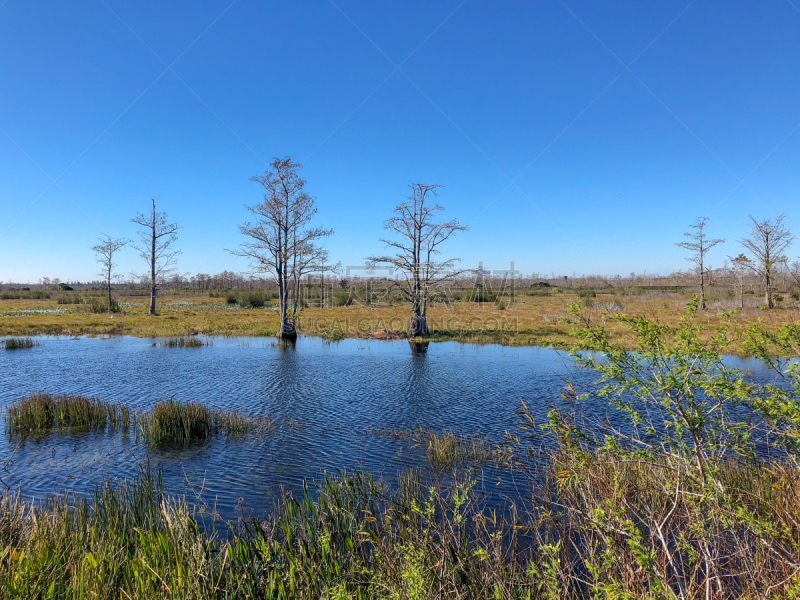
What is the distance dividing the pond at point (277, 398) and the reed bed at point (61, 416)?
0.73m

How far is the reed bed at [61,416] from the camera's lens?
12672 millimetres

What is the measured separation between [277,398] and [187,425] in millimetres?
4477

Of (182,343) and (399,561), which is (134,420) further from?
(182,343)

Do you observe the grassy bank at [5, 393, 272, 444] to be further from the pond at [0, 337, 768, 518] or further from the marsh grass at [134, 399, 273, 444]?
the pond at [0, 337, 768, 518]

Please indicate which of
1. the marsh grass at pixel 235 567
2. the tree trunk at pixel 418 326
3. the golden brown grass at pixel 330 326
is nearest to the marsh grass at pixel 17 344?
the golden brown grass at pixel 330 326

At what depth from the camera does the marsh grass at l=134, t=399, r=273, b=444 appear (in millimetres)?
11953

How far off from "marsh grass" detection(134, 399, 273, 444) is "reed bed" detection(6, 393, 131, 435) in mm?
652

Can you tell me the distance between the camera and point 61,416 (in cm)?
1321

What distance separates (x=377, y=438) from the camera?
12.1m

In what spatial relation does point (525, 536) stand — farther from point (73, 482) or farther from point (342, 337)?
point (342, 337)

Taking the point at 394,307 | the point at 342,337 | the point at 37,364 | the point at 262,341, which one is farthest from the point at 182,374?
the point at 394,307

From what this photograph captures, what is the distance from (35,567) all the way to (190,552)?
61.7 inches

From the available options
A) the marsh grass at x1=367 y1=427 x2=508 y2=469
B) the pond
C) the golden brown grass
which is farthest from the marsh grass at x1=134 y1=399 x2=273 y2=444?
the golden brown grass

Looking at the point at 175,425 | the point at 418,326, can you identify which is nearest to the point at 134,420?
the point at 175,425
